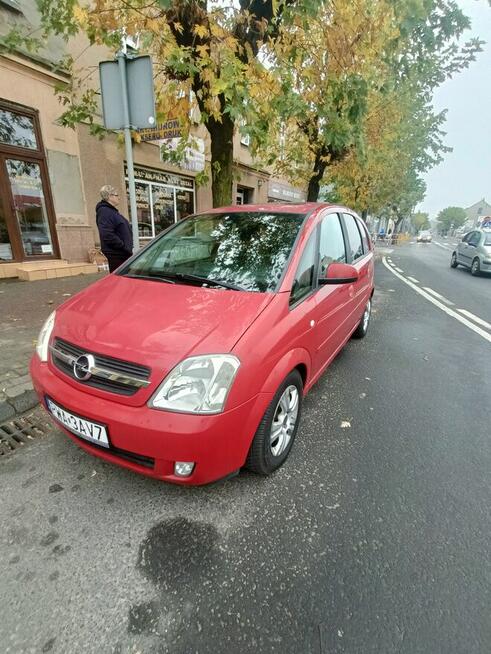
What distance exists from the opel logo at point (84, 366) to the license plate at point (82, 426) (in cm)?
22

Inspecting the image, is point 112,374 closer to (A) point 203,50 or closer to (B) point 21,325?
(B) point 21,325

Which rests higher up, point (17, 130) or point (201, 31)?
point (201, 31)

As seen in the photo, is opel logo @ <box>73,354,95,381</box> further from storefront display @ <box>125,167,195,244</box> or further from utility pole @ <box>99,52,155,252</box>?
storefront display @ <box>125,167,195,244</box>

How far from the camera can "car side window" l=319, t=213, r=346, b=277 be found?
2.90 metres

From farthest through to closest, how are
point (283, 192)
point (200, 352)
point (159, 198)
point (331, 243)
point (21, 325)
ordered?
point (283, 192) < point (159, 198) < point (21, 325) < point (331, 243) < point (200, 352)

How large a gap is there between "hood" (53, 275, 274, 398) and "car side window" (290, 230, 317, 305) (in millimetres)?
274

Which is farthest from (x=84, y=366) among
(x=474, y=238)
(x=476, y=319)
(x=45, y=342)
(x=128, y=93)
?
(x=474, y=238)

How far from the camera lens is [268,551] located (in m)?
1.81

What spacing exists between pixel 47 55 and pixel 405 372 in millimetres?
9339

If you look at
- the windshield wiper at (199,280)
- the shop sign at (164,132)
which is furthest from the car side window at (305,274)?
the shop sign at (164,132)

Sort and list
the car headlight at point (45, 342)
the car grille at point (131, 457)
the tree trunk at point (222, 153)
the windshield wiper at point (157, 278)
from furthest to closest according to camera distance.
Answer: the tree trunk at point (222, 153)
the windshield wiper at point (157, 278)
the car headlight at point (45, 342)
the car grille at point (131, 457)

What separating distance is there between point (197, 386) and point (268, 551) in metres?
0.96

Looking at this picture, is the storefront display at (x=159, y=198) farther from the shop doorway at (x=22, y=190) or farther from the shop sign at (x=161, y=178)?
the shop doorway at (x=22, y=190)

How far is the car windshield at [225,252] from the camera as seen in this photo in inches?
97.3
